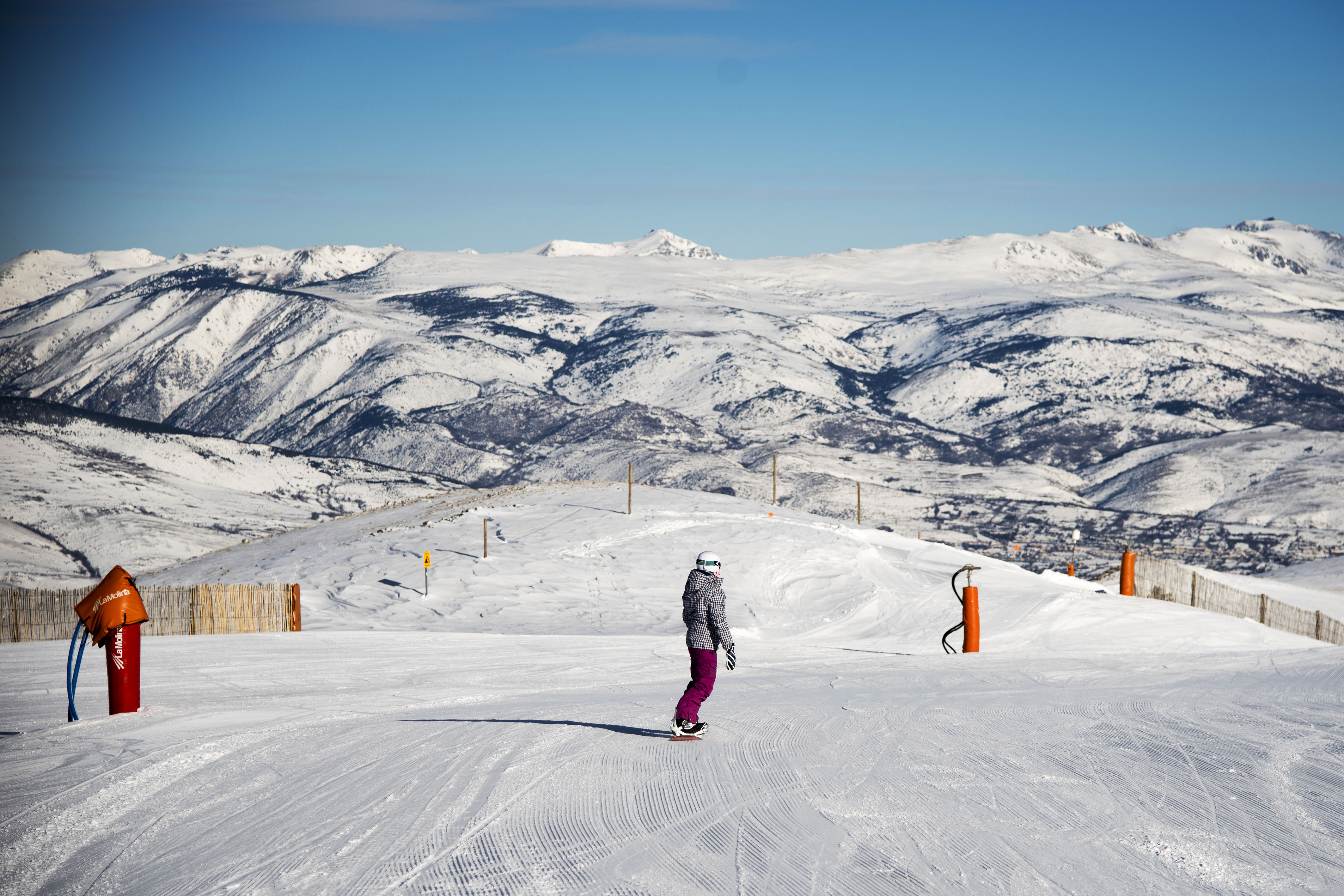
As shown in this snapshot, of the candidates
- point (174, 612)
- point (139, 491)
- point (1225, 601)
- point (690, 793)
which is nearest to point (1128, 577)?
point (1225, 601)

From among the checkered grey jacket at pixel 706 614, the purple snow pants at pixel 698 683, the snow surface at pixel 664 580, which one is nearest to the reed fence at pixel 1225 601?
the snow surface at pixel 664 580

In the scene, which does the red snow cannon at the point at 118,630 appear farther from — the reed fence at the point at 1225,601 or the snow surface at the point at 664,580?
the reed fence at the point at 1225,601

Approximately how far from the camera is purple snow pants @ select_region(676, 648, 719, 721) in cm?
917

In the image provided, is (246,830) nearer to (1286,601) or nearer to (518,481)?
(1286,601)

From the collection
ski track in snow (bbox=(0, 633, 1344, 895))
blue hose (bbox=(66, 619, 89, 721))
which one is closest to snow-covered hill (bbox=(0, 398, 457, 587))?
blue hose (bbox=(66, 619, 89, 721))

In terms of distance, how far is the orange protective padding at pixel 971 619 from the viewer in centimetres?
1978

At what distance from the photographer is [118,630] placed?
10.6 metres

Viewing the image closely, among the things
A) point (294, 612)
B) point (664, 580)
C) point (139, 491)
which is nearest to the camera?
point (294, 612)

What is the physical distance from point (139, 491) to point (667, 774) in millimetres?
84647

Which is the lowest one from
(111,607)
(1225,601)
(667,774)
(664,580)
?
(1225,601)

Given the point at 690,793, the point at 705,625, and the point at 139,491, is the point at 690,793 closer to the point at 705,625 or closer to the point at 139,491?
the point at 705,625

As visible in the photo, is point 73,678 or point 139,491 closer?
point 73,678

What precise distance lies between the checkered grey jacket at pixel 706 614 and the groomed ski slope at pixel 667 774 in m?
0.95

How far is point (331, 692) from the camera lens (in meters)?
14.4
